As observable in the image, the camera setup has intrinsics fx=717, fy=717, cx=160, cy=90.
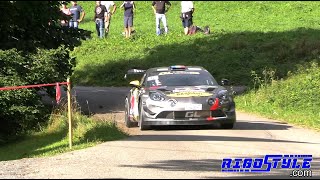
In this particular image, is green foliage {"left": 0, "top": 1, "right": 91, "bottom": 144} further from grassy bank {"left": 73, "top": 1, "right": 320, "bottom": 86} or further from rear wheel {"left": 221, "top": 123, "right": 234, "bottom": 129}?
grassy bank {"left": 73, "top": 1, "right": 320, "bottom": 86}

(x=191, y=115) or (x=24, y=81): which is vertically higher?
(x=24, y=81)

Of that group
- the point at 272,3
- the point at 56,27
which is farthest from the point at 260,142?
the point at 272,3

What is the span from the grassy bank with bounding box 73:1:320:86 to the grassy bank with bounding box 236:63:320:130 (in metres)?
1.96

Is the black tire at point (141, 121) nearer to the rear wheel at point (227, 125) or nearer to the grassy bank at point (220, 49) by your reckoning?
the rear wheel at point (227, 125)

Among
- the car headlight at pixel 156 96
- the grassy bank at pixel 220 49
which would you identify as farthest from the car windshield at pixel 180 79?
the grassy bank at pixel 220 49

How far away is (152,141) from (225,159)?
8.24 ft

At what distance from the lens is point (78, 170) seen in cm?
1084

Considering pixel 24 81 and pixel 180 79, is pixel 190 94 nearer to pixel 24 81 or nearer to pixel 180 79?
pixel 180 79

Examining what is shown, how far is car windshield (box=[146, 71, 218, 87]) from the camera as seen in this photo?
643 inches

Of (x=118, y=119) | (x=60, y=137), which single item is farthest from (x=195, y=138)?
(x=118, y=119)

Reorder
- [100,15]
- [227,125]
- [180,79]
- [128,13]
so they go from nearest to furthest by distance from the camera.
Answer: [227,125] < [180,79] < [100,15] < [128,13]

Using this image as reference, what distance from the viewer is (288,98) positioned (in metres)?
20.6

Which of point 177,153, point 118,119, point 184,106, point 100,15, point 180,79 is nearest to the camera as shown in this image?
point 177,153

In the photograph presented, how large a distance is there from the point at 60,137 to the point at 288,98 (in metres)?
7.33
